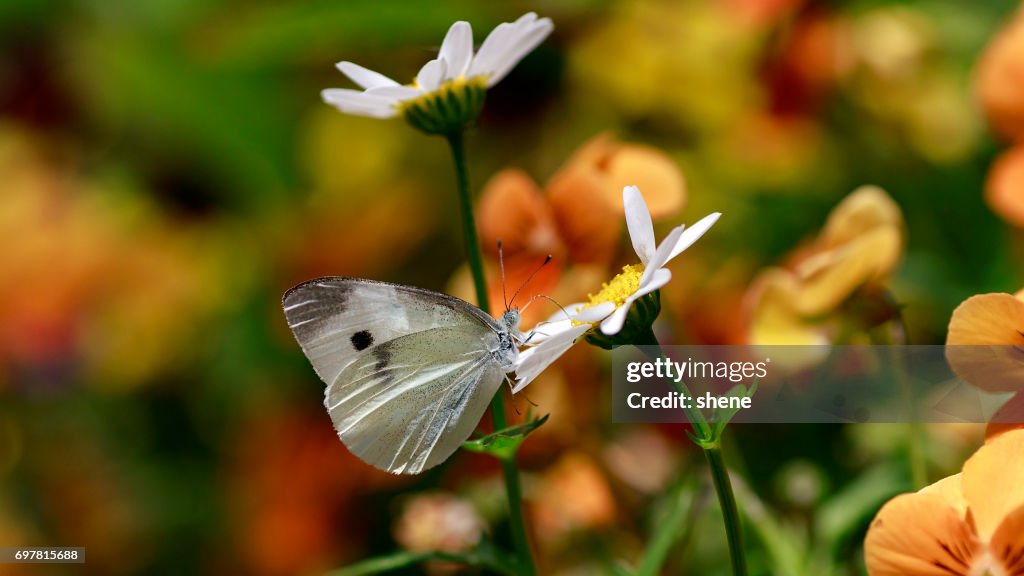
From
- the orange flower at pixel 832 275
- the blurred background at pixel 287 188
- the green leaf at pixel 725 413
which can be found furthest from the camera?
the blurred background at pixel 287 188

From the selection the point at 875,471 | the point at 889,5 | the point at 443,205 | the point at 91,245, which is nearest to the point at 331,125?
the point at 443,205

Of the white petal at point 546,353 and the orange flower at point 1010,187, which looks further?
the orange flower at point 1010,187

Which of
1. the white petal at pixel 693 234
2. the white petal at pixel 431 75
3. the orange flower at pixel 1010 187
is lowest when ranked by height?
the white petal at pixel 693 234

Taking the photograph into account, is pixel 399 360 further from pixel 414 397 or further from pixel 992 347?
pixel 992 347

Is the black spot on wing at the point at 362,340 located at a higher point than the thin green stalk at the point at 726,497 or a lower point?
higher

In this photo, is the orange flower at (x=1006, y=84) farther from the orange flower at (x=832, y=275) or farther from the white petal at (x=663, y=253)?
the white petal at (x=663, y=253)

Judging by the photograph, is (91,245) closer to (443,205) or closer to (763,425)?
(443,205)

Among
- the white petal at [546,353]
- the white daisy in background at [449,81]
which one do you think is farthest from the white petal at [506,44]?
the white petal at [546,353]

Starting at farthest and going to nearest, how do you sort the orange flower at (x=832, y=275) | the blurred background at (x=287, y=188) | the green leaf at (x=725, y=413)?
the blurred background at (x=287, y=188), the orange flower at (x=832, y=275), the green leaf at (x=725, y=413)
